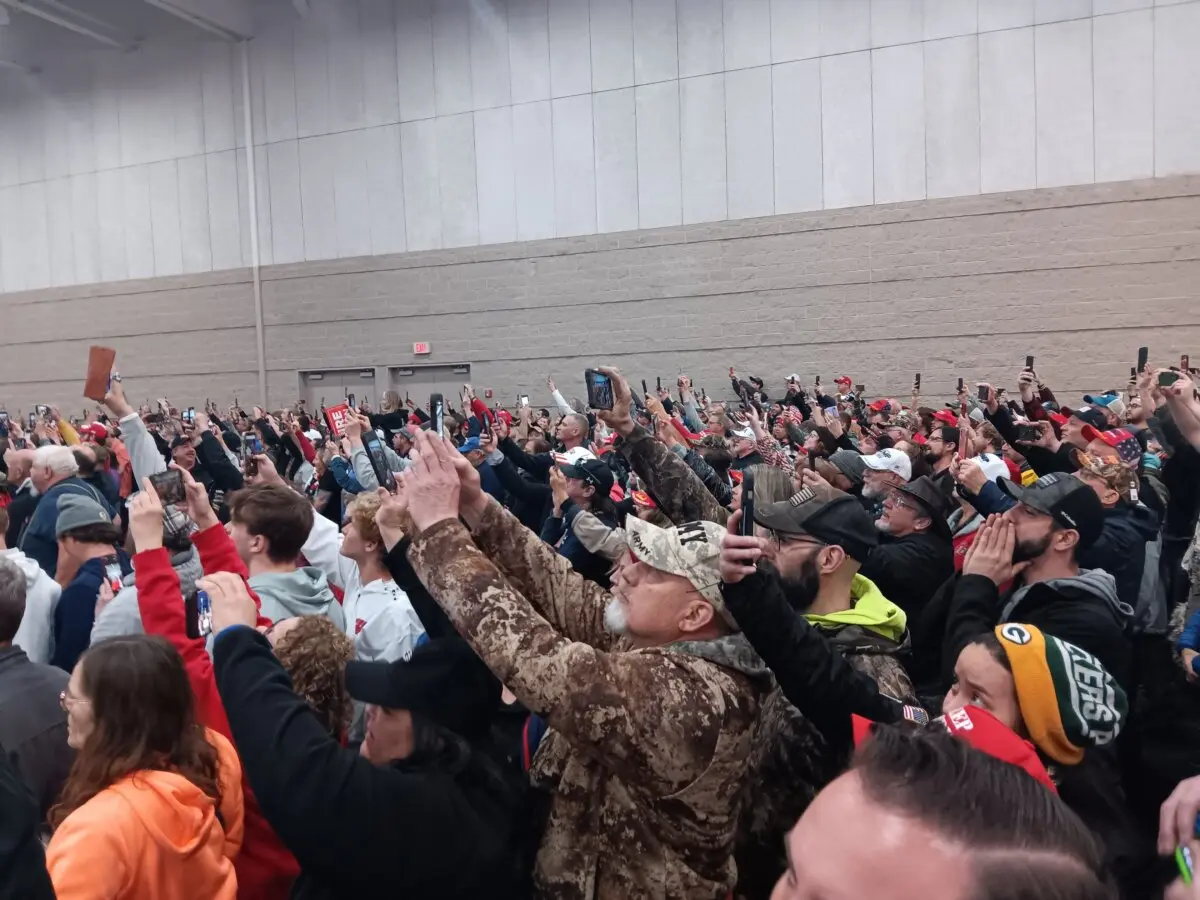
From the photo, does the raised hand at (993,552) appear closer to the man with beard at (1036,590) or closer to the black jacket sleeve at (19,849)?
the man with beard at (1036,590)

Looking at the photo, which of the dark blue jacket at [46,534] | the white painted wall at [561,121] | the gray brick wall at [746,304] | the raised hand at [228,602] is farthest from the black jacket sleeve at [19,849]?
the white painted wall at [561,121]

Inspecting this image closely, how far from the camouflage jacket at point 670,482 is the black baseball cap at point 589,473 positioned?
5.54 ft

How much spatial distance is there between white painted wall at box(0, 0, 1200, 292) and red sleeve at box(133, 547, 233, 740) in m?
14.4

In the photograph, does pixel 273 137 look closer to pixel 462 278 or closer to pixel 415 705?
pixel 462 278

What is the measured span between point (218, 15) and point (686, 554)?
2034 cm

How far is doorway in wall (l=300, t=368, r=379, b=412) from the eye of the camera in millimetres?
19000

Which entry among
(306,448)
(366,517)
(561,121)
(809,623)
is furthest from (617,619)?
(561,121)

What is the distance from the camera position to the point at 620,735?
1760 mm

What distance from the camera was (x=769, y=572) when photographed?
2.11m

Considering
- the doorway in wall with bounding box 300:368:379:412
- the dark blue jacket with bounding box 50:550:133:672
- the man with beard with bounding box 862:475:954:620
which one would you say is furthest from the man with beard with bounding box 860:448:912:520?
the doorway in wall with bounding box 300:368:379:412

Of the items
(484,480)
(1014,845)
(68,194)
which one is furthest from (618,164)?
(1014,845)

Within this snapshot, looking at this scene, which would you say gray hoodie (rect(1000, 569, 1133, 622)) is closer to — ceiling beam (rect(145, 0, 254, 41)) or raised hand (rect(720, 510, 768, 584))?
raised hand (rect(720, 510, 768, 584))

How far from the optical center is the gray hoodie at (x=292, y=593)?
327cm

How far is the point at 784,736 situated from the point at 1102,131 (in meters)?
14.5
